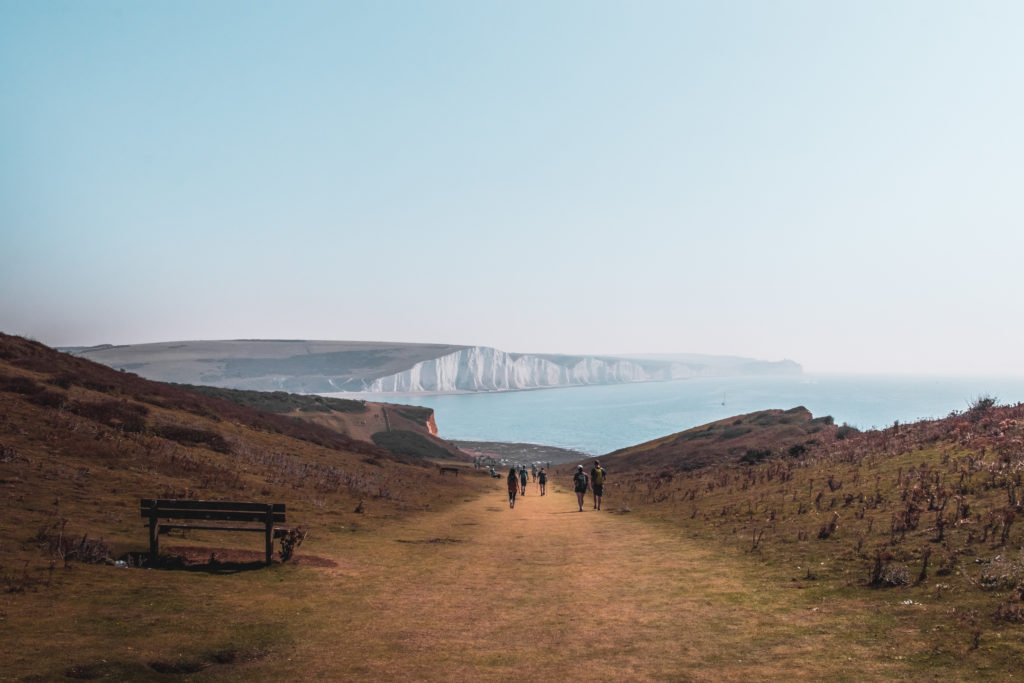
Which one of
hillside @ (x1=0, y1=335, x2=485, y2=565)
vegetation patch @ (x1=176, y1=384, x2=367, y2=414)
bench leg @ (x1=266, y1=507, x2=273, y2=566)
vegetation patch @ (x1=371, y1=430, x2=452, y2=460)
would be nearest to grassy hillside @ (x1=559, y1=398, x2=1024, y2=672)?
bench leg @ (x1=266, y1=507, x2=273, y2=566)

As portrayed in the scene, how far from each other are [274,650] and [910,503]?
14466 mm

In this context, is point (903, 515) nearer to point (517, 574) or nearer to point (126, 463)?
point (517, 574)

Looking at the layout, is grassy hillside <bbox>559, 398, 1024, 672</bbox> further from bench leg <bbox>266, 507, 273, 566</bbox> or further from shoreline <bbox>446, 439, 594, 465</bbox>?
shoreline <bbox>446, 439, 594, 465</bbox>

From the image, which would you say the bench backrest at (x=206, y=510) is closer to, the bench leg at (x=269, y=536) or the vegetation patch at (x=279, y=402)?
the bench leg at (x=269, y=536)

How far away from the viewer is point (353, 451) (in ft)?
160

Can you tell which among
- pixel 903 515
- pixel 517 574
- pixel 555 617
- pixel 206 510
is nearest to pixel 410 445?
pixel 206 510

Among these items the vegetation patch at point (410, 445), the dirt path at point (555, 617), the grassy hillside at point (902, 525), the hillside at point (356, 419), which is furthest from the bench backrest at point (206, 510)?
the vegetation patch at point (410, 445)

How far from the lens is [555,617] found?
34.2 feet

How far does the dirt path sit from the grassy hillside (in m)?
1.25

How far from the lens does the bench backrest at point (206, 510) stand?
13.1 meters

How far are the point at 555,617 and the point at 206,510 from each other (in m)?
8.08

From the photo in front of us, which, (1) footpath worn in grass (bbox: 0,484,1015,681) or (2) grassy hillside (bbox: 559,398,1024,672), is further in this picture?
(2) grassy hillside (bbox: 559,398,1024,672)

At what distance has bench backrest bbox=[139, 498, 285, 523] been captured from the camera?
1313cm

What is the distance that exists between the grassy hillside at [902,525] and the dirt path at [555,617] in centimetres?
125
